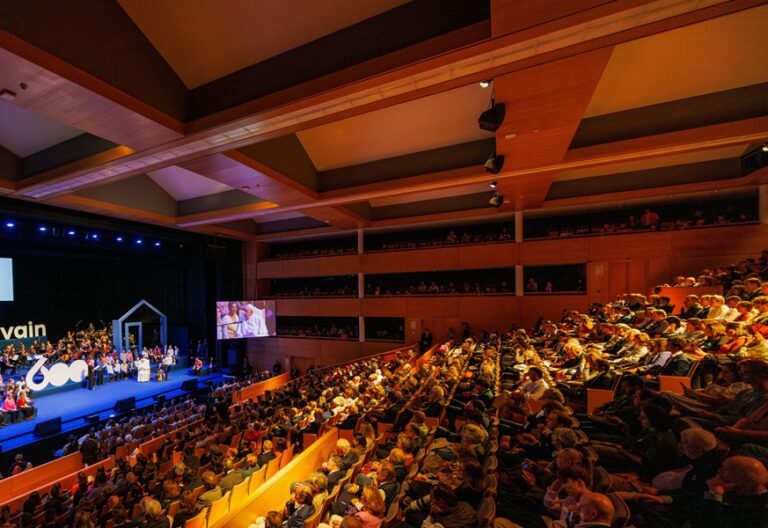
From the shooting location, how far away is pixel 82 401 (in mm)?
9820

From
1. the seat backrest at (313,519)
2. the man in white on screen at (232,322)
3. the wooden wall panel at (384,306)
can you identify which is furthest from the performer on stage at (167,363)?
the seat backrest at (313,519)

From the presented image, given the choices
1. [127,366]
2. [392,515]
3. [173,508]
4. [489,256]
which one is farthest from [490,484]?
[127,366]

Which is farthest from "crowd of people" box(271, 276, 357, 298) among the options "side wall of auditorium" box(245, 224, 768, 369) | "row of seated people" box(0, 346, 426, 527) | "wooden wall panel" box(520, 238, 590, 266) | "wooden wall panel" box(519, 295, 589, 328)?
"wooden wall panel" box(520, 238, 590, 266)

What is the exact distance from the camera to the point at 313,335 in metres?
14.1

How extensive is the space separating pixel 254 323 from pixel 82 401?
5.71 metres

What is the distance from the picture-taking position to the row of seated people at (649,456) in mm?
1775

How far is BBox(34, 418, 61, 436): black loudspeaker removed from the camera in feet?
25.9

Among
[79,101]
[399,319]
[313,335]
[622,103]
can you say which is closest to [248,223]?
[313,335]

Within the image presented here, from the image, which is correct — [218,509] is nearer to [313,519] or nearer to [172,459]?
[313,519]

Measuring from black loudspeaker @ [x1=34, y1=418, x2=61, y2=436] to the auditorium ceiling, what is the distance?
17.6 ft

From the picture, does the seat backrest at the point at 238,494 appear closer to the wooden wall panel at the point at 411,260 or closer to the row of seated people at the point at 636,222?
the wooden wall panel at the point at 411,260

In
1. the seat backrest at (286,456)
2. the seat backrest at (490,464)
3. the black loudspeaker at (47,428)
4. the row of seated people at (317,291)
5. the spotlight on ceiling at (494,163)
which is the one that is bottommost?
the black loudspeaker at (47,428)

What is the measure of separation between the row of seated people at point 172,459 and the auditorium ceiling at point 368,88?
172 inches

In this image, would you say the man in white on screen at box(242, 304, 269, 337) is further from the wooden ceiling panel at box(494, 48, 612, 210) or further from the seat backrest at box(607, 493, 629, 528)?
the seat backrest at box(607, 493, 629, 528)
